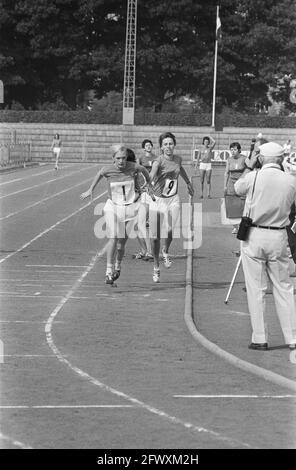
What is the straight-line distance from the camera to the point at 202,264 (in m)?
19.4

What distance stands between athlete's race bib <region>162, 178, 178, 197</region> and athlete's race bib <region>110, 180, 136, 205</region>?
1.67m

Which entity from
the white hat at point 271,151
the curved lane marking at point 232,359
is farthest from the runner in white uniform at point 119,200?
the white hat at point 271,151

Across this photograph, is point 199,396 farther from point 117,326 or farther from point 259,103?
point 259,103

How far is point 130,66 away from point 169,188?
59145 millimetres

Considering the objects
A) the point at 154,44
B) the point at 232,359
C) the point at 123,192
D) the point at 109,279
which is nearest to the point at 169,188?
the point at 123,192

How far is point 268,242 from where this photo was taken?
37.2 feet

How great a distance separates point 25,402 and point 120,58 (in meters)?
70.7

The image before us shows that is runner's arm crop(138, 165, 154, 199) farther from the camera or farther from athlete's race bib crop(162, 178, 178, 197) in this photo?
the camera

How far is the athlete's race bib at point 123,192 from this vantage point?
16.4 m

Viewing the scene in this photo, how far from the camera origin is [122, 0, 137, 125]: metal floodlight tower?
72.4 m

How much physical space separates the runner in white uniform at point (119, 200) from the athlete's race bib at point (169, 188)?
1520 millimetres

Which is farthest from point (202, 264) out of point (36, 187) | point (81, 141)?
point (81, 141)

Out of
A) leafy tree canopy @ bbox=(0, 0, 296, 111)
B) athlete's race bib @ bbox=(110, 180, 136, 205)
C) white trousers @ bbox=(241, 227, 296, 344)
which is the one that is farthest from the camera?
leafy tree canopy @ bbox=(0, 0, 296, 111)
